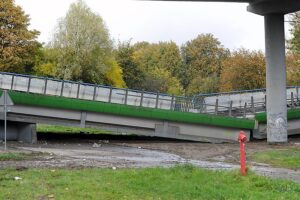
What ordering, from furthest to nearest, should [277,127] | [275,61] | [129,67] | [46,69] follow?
1. [129,67]
2. [46,69]
3. [277,127]
4. [275,61]

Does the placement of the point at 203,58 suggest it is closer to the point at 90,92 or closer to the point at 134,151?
the point at 90,92

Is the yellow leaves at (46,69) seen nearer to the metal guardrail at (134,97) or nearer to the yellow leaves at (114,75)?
the yellow leaves at (114,75)

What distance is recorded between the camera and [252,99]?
35.0m

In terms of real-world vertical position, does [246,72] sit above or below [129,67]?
below

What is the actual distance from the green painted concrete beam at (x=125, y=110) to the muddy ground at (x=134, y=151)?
4.79 ft

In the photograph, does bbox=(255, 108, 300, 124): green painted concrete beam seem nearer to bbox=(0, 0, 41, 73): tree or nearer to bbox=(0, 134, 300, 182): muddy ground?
bbox=(0, 134, 300, 182): muddy ground

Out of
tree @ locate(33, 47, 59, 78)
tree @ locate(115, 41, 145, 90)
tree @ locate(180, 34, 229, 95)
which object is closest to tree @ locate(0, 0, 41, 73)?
tree @ locate(33, 47, 59, 78)

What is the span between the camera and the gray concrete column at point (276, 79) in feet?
97.3

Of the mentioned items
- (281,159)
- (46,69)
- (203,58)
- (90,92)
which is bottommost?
(281,159)

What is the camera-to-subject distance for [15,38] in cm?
5909

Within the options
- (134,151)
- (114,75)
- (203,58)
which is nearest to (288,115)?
(134,151)

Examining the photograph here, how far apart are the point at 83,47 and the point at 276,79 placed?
127ft

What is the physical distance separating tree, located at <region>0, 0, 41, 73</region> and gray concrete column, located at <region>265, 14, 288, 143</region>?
1408 inches

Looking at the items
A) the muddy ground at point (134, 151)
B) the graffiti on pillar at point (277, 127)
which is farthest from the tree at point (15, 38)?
the graffiti on pillar at point (277, 127)
